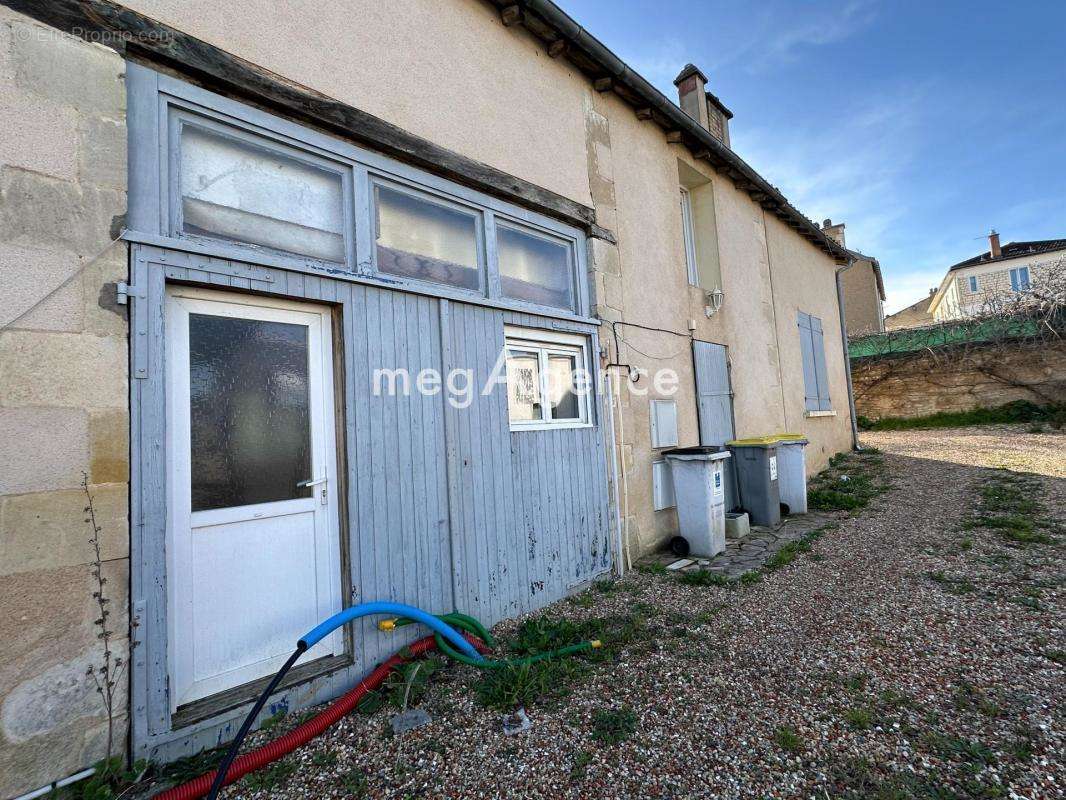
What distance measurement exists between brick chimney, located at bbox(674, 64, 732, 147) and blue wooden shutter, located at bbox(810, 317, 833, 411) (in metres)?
4.22

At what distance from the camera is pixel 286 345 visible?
275 cm

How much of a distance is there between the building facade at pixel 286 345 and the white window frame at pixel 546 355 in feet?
0.11

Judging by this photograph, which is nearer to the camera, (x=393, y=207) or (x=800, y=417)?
(x=393, y=207)

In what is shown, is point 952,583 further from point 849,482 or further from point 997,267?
point 997,267

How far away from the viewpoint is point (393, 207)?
332 centimetres

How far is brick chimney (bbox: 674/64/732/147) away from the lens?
761cm

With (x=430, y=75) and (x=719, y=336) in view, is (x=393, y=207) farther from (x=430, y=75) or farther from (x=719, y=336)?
(x=719, y=336)

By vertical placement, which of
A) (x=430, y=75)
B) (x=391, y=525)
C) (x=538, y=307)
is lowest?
(x=391, y=525)

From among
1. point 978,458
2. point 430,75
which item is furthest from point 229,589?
point 978,458

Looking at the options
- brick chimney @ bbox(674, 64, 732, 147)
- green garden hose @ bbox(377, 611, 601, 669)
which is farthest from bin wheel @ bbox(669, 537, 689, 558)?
brick chimney @ bbox(674, 64, 732, 147)

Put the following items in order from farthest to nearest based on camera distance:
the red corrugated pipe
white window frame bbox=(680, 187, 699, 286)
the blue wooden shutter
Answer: the blue wooden shutter, white window frame bbox=(680, 187, 699, 286), the red corrugated pipe

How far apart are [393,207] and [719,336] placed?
16.0ft

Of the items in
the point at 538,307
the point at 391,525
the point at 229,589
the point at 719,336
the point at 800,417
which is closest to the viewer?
the point at 229,589

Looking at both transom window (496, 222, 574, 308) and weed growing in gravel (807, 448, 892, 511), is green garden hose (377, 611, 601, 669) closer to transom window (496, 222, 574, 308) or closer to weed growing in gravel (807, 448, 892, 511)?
transom window (496, 222, 574, 308)
